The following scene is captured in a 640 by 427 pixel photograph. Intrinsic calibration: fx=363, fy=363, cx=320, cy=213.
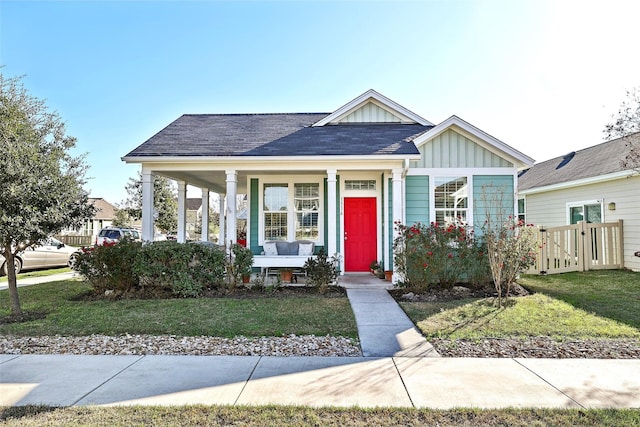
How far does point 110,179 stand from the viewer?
3145 cm

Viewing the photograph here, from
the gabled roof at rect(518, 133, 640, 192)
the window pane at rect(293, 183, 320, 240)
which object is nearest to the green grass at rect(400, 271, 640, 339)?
the gabled roof at rect(518, 133, 640, 192)

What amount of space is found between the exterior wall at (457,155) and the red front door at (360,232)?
1.95 meters

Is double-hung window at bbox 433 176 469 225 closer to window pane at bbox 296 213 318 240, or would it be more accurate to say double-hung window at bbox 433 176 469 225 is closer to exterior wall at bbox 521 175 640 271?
window pane at bbox 296 213 318 240

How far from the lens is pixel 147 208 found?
9414mm

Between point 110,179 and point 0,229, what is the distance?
28.9 metres

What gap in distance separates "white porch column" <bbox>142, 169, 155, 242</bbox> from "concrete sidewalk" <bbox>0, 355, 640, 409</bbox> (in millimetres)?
4821

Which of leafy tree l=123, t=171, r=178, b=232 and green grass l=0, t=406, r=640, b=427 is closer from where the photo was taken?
green grass l=0, t=406, r=640, b=427

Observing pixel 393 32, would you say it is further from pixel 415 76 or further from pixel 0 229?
pixel 0 229

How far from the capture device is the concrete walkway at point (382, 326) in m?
4.83

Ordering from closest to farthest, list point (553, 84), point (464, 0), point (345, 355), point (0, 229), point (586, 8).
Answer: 1. point (345, 355)
2. point (0, 229)
3. point (586, 8)
4. point (464, 0)
5. point (553, 84)

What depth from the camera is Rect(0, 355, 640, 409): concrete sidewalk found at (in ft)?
11.0

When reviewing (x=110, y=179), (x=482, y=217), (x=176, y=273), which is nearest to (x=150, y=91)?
(x=176, y=273)

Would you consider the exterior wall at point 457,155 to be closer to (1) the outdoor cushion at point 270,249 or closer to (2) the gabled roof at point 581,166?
(2) the gabled roof at point 581,166

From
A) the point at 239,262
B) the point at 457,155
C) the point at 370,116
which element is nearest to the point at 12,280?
the point at 239,262
